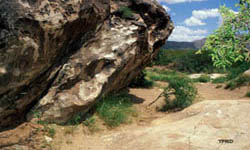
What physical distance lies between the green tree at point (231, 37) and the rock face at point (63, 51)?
1.78 m

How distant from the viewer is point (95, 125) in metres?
4.89

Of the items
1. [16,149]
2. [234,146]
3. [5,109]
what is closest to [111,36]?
[5,109]

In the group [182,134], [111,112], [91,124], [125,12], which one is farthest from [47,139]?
[125,12]

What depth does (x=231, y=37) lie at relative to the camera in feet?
18.5

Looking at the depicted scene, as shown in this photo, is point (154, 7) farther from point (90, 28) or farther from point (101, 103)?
point (101, 103)

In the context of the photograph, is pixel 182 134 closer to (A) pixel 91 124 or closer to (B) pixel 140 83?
(A) pixel 91 124

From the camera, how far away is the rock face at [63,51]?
361 cm

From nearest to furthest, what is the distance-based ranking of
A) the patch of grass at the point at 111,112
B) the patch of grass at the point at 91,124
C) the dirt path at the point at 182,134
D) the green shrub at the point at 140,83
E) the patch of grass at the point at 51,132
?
the dirt path at the point at 182,134, the patch of grass at the point at 51,132, the patch of grass at the point at 91,124, the patch of grass at the point at 111,112, the green shrub at the point at 140,83

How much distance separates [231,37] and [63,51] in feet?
13.2

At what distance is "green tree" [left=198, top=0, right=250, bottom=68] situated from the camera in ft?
18.0

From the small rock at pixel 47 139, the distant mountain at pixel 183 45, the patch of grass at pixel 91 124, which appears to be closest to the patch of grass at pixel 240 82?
the patch of grass at pixel 91 124

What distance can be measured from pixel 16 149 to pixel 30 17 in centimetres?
209

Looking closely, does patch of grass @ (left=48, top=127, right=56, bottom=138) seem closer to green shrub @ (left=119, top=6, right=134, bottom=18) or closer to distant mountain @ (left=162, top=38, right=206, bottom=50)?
green shrub @ (left=119, top=6, right=134, bottom=18)

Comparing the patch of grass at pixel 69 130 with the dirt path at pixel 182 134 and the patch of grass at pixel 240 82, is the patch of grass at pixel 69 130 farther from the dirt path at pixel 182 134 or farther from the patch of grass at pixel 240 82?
the patch of grass at pixel 240 82
